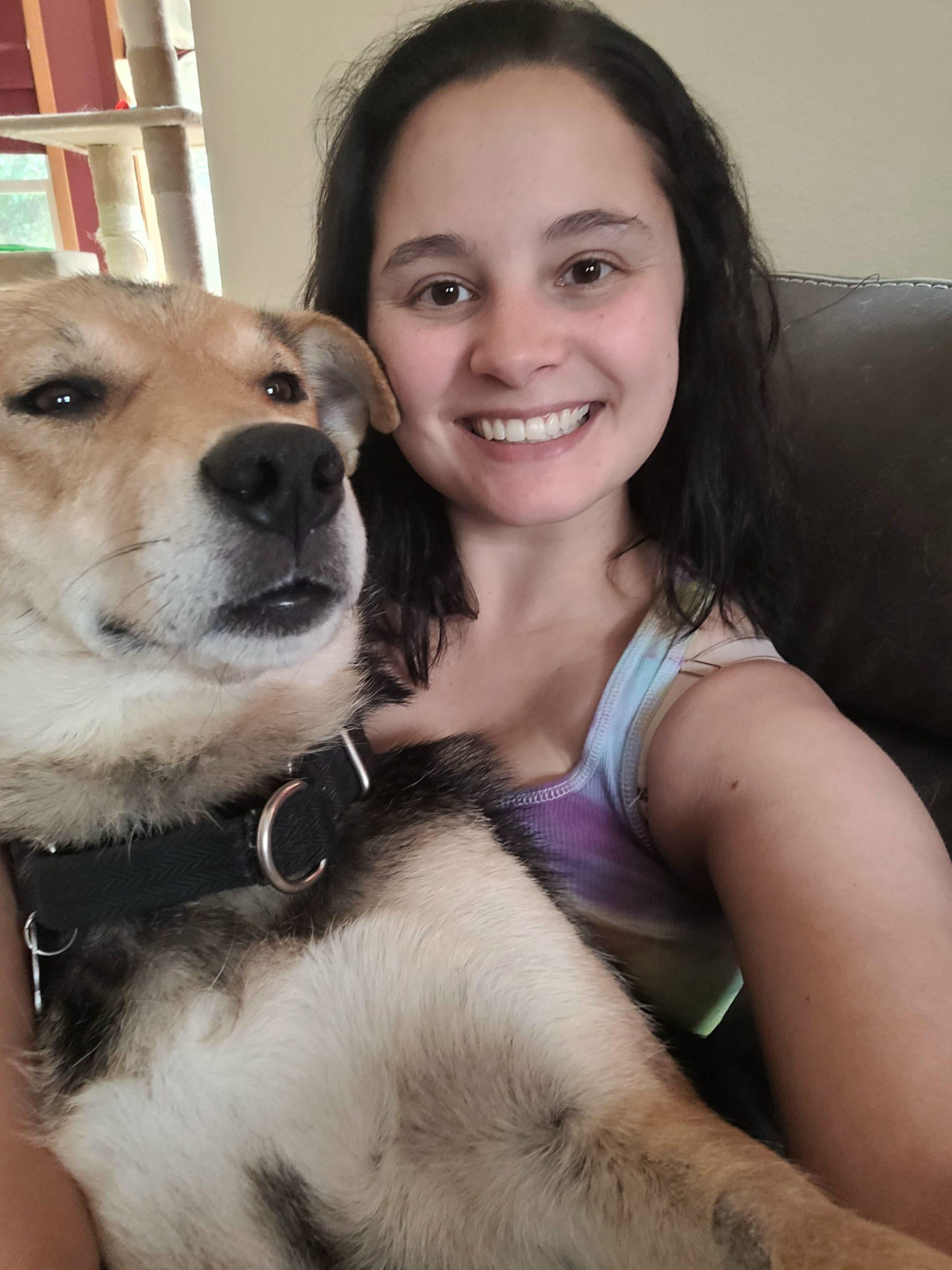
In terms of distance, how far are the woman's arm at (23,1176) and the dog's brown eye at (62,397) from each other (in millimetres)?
730

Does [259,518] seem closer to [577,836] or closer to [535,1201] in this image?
[577,836]

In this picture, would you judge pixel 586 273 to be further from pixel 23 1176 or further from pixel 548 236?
pixel 23 1176

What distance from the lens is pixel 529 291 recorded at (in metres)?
1.44

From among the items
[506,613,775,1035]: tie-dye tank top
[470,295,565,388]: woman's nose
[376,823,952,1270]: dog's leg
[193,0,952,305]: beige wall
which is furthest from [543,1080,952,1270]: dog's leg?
[193,0,952,305]: beige wall

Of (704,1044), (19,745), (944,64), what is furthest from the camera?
(944,64)

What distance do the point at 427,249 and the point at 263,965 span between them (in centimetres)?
120

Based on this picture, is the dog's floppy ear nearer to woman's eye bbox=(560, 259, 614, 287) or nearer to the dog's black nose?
the dog's black nose

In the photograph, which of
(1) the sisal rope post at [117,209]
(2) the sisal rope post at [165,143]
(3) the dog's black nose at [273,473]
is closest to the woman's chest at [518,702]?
(3) the dog's black nose at [273,473]

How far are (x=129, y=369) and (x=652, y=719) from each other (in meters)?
1.01

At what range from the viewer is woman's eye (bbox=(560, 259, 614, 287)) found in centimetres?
148

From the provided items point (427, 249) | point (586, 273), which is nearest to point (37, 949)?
point (427, 249)

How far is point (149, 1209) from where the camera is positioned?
1047 millimetres

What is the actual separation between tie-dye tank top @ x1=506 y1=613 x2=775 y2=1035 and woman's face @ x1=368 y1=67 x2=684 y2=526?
332 millimetres

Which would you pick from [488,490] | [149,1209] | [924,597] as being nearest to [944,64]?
[924,597]
